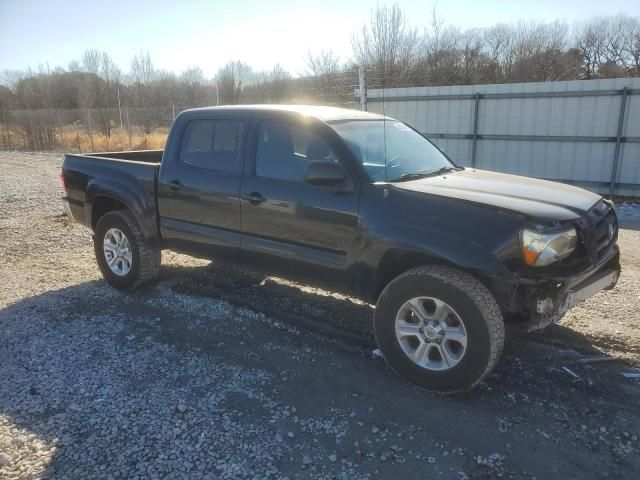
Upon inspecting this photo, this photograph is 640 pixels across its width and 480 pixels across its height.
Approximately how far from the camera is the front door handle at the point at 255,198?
13.7ft

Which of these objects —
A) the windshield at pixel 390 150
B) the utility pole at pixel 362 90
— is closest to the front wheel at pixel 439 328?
the windshield at pixel 390 150

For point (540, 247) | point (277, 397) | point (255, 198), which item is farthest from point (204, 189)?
point (540, 247)

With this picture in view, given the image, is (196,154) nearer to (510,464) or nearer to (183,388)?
(183,388)

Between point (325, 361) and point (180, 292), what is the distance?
215 centimetres

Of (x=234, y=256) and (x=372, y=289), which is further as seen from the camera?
(x=234, y=256)

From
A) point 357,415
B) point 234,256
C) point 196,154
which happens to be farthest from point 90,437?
point 196,154

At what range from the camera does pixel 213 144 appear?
4664 millimetres

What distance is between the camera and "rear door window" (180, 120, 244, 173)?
14.7 ft

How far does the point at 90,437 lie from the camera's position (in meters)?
2.93

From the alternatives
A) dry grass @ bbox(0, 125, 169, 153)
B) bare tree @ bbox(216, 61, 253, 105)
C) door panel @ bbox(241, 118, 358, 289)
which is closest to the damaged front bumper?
door panel @ bbox(241, 118, 358, 289)

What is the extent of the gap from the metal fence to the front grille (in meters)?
7.10

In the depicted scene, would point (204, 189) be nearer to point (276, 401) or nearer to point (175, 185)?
point (175, 185)

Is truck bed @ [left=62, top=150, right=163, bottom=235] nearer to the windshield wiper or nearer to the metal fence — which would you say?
the windshield wiper

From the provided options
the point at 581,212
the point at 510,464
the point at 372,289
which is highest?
the point at 581,212
